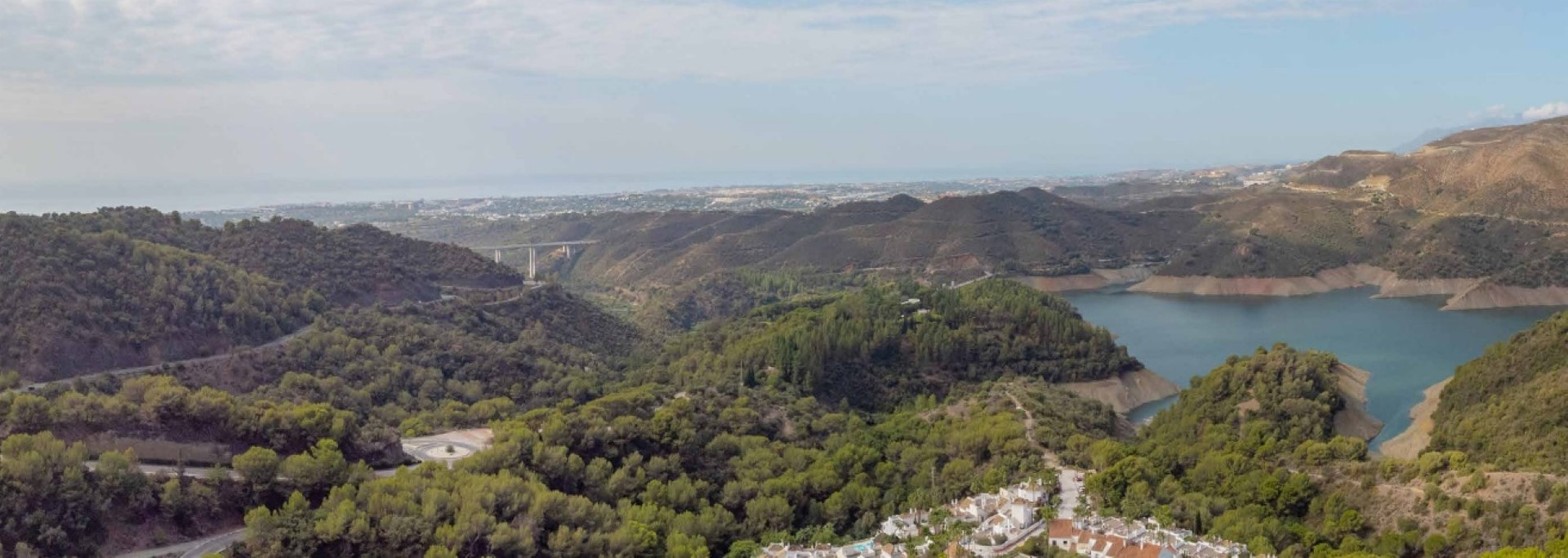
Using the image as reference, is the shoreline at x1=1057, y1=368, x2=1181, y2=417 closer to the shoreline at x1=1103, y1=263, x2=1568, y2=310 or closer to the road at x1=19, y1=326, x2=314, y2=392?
the road at x1=19, y1=326, x2=314, y2=392

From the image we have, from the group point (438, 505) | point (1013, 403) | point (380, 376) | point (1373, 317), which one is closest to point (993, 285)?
point (1013, 403)

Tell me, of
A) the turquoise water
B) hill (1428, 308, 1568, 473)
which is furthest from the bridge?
hill (1428, 308, 1568, 473)

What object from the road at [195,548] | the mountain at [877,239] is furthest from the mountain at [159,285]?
the mountain at [877,239]

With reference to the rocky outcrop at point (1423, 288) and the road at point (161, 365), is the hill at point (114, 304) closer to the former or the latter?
the road at point (161, 365)

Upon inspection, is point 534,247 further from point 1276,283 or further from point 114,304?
point 114,304

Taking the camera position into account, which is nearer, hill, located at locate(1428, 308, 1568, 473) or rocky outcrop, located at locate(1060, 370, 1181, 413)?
hill, located at locate(1428, 308, 1568, 473)
